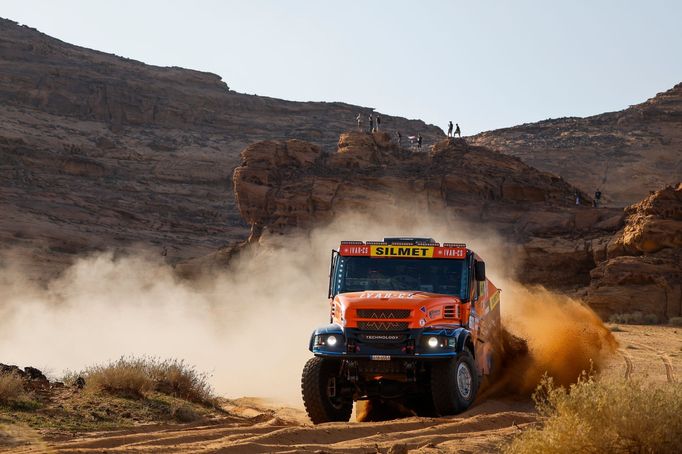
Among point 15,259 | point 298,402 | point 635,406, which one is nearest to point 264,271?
point 15,259

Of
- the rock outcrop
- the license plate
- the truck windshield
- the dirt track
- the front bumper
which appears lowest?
the dirt track

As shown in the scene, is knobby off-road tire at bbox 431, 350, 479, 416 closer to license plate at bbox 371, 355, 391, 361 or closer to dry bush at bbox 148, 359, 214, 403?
license plate at bbox 371, 355, 391, 361

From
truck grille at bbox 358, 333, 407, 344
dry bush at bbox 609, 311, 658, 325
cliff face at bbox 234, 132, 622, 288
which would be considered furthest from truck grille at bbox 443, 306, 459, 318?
cliff face at bbox 234, 132, 622, 288

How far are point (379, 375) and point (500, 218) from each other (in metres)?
35.6

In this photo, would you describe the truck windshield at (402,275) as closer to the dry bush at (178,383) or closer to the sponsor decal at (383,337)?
the sponsor decal at (383,337)

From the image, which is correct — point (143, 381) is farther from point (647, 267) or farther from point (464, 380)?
point (647, 267)

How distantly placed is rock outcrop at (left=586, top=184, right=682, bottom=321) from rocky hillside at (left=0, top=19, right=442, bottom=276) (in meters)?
35.1

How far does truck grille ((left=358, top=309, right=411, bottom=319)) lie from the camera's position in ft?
42.0

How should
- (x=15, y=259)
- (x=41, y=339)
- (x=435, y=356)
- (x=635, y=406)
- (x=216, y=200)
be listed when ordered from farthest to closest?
(x=216, y=200) < (x=15, y=259) < (x=41, y=339) < (x=435, y=356) < (x=635, y=406)

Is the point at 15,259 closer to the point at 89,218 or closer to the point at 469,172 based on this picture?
the point at 89,218

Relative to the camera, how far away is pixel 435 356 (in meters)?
12.6

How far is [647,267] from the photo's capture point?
1476 inches

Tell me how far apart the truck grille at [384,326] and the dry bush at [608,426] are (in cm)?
458

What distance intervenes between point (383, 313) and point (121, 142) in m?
92.6
